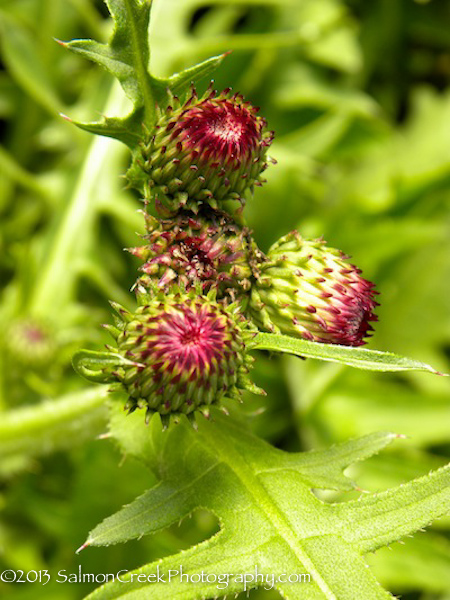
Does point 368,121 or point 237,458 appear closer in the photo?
point 237,458

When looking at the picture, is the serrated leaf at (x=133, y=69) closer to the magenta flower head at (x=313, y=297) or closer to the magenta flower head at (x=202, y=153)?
the magenta flower head at (x=202, y=153)

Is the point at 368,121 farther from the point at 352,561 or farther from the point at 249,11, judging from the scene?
the point at 352,561

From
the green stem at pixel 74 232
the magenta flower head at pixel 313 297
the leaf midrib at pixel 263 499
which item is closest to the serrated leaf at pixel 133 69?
the magenta flower head at pixel 313 297

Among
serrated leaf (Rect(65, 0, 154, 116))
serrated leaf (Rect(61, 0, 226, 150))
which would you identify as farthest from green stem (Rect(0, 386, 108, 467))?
serrated leaf (Rect(65, 0, 154, 116))

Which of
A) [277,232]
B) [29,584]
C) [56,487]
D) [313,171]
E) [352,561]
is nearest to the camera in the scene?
[352,561]

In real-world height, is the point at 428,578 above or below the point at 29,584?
above

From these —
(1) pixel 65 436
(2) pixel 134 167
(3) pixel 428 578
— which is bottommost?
(3) pixel 428 578

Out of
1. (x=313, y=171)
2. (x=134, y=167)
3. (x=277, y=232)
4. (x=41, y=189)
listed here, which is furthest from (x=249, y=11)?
(x=134, y=167)
